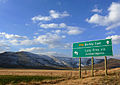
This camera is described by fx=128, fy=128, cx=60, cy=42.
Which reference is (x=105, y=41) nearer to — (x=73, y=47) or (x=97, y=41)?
(x=97, y=41)

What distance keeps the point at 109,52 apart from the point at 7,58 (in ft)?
430

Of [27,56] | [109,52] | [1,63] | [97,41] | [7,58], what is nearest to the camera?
[109,52]

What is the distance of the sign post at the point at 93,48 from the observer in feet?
56.9

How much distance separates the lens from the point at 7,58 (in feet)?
433

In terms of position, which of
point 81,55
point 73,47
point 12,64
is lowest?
point 12,64

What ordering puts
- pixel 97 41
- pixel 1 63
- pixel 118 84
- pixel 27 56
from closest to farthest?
pixel 118 84, pixel 97 41, pixel 1 63, pixel 27 56

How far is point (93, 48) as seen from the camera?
60.6 feet

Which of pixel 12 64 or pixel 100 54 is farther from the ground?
pixel 100 54

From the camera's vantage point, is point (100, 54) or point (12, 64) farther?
point (12, 64)

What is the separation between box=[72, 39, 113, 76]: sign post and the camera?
17344 mm

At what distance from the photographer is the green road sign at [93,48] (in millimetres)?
17350

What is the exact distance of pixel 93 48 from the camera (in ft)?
60.6

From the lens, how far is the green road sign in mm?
17350

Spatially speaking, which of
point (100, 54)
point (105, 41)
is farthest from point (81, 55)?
point (105, 41)
